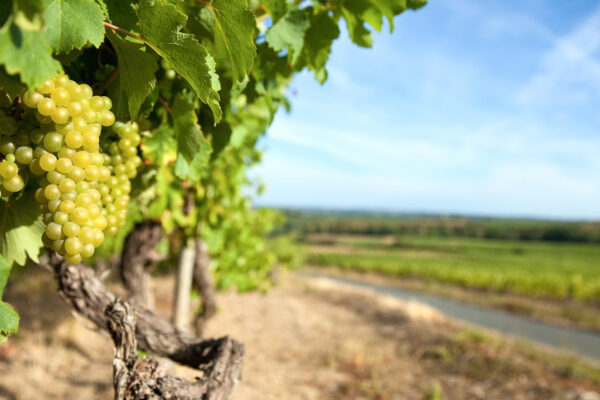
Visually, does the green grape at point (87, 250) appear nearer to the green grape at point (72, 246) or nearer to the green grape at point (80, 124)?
the green grape at point (72, 246)

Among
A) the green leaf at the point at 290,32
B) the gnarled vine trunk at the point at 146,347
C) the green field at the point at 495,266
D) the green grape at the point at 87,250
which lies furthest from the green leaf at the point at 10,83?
the green field at the point at 495,266

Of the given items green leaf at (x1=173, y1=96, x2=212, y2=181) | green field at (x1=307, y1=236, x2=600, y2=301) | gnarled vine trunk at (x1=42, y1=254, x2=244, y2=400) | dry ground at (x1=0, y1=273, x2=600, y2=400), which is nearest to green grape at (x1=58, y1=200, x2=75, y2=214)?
green leaf at (x1=173, y1=96, x2=212, y2=181)

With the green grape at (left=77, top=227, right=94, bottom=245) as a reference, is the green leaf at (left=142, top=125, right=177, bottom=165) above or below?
above

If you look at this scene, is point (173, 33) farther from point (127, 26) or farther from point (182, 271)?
point (182, 271)

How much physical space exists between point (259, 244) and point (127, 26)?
232 inches

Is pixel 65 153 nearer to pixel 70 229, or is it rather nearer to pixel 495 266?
pixel 70 229

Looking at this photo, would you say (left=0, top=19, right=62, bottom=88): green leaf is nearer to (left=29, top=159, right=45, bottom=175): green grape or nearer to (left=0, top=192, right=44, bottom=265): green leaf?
(left=29, top=159, right=45, bottom=175): green grape

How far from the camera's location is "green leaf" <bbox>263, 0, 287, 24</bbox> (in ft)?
3.91

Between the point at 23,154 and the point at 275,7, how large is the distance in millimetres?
786

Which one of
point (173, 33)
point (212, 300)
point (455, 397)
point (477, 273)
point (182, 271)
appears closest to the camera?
point (173, 33)

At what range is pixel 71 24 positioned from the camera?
0.72m

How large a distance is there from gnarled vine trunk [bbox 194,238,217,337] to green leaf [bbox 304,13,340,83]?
12.0 ft

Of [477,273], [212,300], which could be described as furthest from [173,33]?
Answer: [477,273]

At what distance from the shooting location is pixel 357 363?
7445 mm
